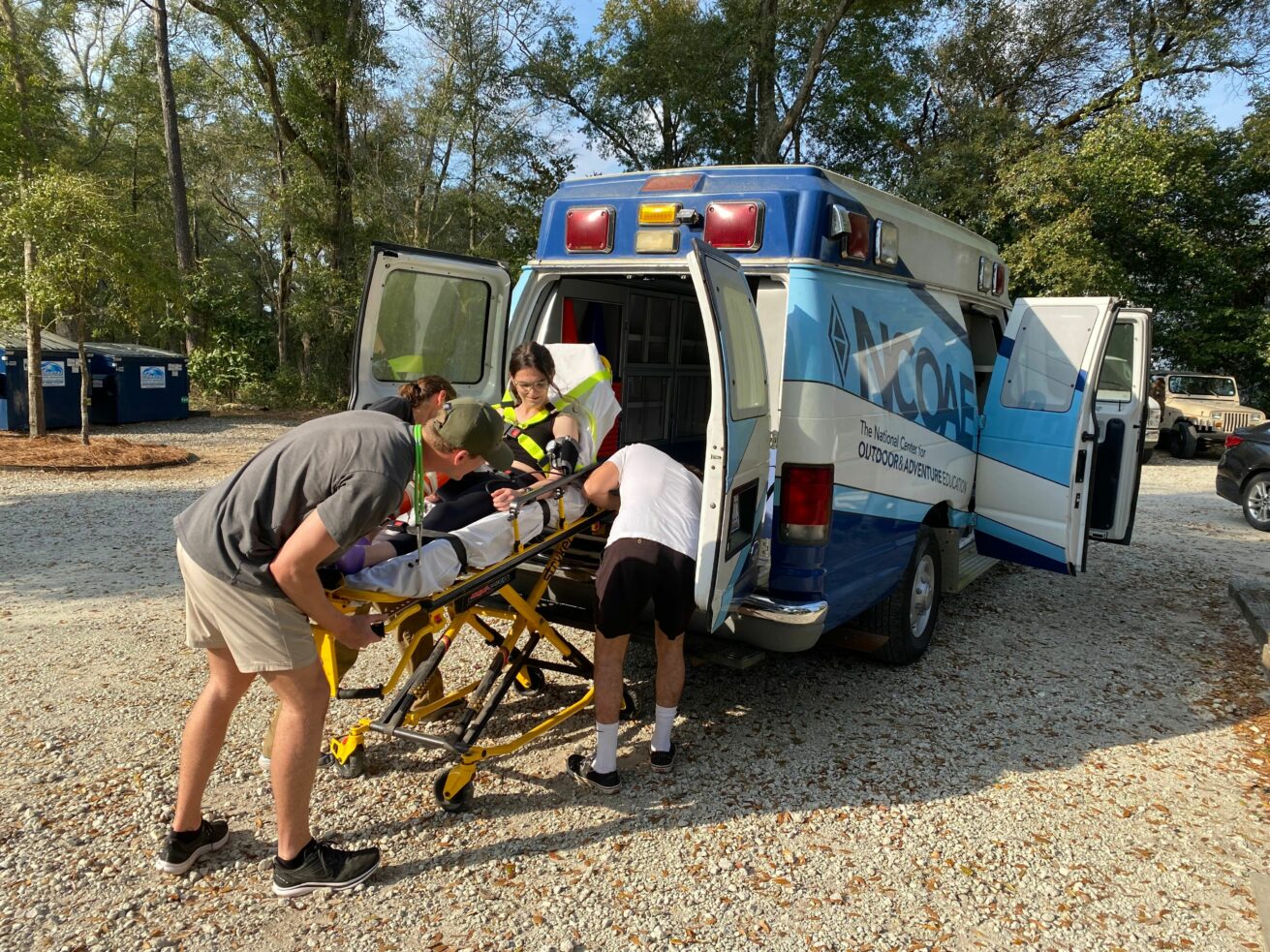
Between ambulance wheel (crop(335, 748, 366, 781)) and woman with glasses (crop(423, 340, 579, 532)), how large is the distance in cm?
112

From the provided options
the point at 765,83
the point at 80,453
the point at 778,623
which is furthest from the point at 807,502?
the point at 765,83

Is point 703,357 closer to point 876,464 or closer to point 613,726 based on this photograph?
point 876,464

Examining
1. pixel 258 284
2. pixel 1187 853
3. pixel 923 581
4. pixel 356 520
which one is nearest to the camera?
pixel 356 520

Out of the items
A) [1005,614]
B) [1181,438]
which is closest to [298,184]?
[1005,614]

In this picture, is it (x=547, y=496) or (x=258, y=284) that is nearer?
(x=547, y=496)

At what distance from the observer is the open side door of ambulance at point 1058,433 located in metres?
5.25

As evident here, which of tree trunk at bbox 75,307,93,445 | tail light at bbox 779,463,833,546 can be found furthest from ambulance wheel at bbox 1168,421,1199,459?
tree trunk at bbox 75,307,93,445

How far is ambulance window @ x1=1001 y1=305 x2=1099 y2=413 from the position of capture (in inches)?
209

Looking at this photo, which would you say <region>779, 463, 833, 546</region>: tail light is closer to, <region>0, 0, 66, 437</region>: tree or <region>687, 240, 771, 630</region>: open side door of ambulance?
<region>687, 240, 771, 630</region>: open side door of ambulance

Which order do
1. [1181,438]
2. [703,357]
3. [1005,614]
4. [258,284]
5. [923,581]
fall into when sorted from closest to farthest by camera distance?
[923,581]
[1005,614]
[703,357]
[1181,438]
[258,284]

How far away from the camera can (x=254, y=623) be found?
2711 mm

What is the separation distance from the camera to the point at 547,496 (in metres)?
3.86

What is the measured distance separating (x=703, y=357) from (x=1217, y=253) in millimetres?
17592

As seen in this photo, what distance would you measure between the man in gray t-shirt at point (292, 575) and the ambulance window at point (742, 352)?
3.27 feet
